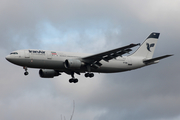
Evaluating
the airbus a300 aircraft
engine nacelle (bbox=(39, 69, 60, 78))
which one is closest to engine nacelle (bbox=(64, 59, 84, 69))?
the airbus a300 aircraft

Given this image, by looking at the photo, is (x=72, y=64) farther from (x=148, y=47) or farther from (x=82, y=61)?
(x=148, y=47)

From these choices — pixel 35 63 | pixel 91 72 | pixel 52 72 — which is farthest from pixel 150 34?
pixel 35 63

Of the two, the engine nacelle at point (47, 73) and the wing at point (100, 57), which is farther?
the engine nacelle at point (47, 73)

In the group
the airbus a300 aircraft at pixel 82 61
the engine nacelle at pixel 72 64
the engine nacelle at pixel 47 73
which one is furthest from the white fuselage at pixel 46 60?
the engine nacelle at pixel 47 73

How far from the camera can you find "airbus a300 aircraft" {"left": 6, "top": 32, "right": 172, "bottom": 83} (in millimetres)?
58094

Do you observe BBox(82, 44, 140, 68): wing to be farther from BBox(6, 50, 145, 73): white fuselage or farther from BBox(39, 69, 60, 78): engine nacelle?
BBox(39, 69, 60, 78): engine nacelle

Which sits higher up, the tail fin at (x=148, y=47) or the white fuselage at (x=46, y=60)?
the tail fin at (x=148, y=47)

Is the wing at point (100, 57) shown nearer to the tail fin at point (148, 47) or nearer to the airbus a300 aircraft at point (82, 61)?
the airbus a300 aircraft at point (82, 61)

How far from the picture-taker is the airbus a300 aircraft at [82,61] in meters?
58.1

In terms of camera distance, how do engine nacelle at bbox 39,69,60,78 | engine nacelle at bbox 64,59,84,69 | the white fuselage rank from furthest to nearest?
engine nacelle at bbox 39,69,60,78, engine nacelle at bbox 64,59,84,69, the white fuselage

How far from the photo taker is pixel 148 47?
238ft

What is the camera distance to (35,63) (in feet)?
191

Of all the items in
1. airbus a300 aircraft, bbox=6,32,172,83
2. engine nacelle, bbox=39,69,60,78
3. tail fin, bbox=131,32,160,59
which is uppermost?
tail fin, bbox=131,32,160,59

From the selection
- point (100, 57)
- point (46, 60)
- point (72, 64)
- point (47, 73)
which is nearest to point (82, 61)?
point (72, 64)
